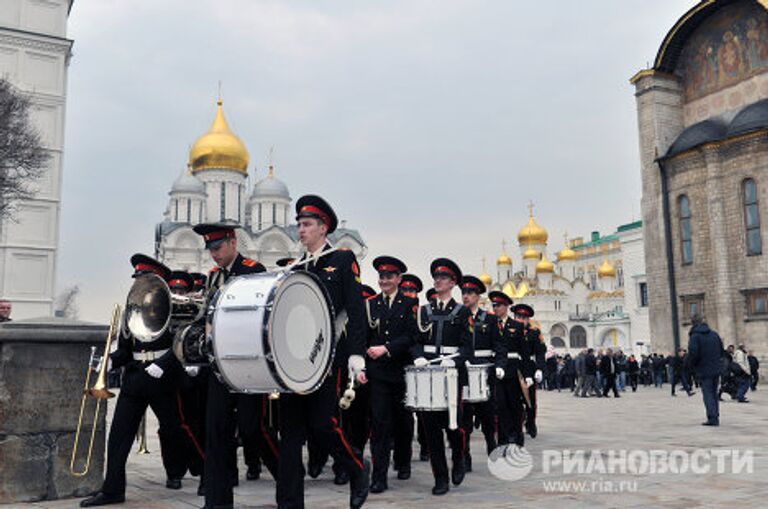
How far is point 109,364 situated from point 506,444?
4955 mm

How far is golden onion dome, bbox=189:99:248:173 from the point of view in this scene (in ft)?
217

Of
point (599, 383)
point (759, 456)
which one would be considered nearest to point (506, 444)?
point (759, 456)

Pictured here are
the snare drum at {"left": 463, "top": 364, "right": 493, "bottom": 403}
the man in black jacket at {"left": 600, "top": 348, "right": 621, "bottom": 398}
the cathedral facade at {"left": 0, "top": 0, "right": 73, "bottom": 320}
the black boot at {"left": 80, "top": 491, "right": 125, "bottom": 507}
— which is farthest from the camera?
the cathedral facade at {"left": 0, "top": 0, "right": 73, "bottom": 320}

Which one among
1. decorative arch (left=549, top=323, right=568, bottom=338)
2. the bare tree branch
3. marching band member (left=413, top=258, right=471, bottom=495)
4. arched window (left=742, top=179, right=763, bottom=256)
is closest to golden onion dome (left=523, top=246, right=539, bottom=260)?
decorative arch (left=549, top=323, right=568, bottom=338)

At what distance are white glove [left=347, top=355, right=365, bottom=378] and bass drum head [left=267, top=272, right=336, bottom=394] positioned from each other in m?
0.25

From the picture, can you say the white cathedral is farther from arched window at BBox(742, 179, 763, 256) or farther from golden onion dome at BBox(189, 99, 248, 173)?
arched window at BBox(742, 179, 763, 256)

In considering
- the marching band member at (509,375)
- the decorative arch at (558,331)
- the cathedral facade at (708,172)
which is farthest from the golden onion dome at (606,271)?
the marching band member at (509,375)

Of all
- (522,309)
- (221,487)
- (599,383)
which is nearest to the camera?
(221,487)

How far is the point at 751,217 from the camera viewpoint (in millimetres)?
26625

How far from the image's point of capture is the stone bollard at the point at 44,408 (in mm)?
5266

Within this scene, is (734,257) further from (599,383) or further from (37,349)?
(37,349)

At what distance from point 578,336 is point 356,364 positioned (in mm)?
75369

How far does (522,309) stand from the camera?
10.8 metres

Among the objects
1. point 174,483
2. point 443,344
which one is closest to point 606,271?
point 443,344
